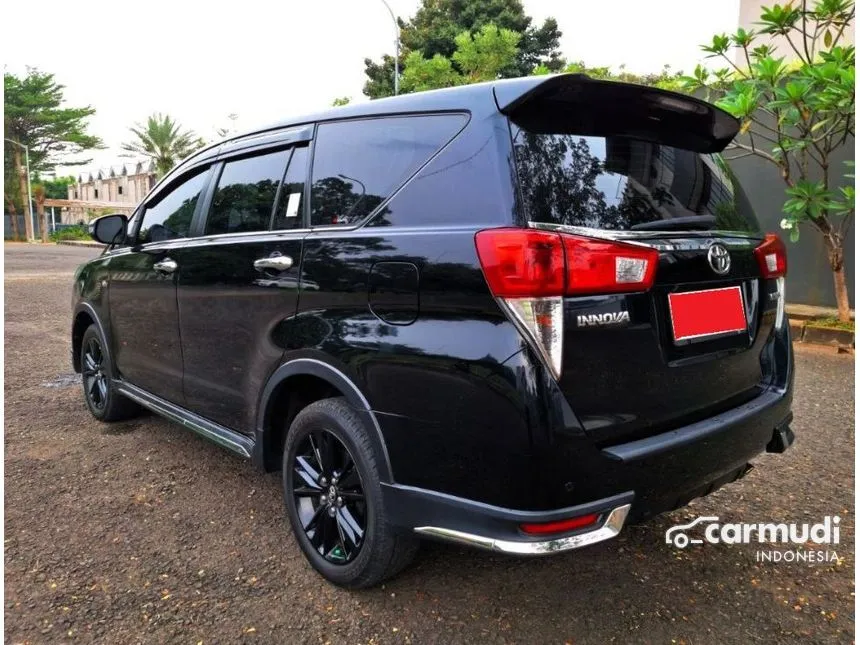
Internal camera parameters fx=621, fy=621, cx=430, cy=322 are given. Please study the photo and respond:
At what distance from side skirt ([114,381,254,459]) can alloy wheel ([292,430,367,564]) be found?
1.20 ft

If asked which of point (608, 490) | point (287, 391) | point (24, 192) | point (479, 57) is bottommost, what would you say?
point (608, 490)

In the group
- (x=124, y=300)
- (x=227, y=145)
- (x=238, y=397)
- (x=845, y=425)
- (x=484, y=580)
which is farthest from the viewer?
(x=845, y=425)

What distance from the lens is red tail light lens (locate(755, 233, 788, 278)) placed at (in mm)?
2324

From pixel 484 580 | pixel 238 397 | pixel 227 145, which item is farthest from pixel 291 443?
pixel 227 145

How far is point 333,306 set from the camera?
86.2 inches

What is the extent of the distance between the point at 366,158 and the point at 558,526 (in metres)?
1.44

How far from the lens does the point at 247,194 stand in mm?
2875

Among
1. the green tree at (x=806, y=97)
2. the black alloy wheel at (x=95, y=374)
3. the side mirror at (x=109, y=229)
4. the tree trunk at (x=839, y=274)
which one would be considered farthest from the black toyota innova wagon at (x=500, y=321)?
the tree trunk at (x=839, y=274)

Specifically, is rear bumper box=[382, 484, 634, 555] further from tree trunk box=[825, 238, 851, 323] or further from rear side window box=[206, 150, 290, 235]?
tree trunk box=[825, 238, 851, 323]

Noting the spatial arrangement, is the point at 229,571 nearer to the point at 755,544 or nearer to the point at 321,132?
the point at 321,132

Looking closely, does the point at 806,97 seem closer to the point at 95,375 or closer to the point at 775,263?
the point at 775,263

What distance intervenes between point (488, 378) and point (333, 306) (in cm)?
72

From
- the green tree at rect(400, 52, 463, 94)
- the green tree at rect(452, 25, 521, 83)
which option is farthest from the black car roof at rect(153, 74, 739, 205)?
the green tree at rect(452, 25, 521, 83)

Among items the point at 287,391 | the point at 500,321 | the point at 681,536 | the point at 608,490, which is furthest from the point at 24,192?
the point at 608,490
